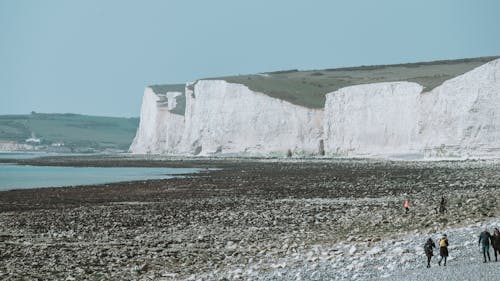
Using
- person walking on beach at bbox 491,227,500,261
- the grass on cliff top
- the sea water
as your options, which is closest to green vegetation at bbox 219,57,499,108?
the grass on cliff top

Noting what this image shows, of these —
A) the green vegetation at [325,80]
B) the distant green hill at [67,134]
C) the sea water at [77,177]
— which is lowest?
the sea water at [77,177]

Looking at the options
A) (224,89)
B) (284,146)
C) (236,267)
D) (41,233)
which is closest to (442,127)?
(284,146)

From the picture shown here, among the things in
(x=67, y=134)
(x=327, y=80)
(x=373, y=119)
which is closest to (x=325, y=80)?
(x=327, y=80)

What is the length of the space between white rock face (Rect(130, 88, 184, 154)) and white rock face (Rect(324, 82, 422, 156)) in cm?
3050

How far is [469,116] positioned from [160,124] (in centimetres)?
5316

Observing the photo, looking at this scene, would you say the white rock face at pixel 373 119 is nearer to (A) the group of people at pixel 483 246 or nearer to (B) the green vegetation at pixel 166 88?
(B) the green vegetation at pixel 166 88

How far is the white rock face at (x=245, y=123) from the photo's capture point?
67.4 metres

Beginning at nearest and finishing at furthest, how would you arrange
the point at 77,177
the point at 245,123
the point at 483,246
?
1. the point at 483,246
2. the point at 77,177
3. the point at 245,123

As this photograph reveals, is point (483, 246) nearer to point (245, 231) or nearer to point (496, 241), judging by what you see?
point (496, 241)

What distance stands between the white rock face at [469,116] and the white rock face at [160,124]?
44.4 m

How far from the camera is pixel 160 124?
94.0 m

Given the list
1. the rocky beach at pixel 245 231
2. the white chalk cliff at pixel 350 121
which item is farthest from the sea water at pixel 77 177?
the white chalk cliff at pixel 350 121

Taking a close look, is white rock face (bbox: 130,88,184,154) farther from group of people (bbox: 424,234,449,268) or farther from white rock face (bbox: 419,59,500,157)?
group of people (bbox: 424,234,449,268)

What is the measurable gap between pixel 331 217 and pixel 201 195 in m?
9.34
